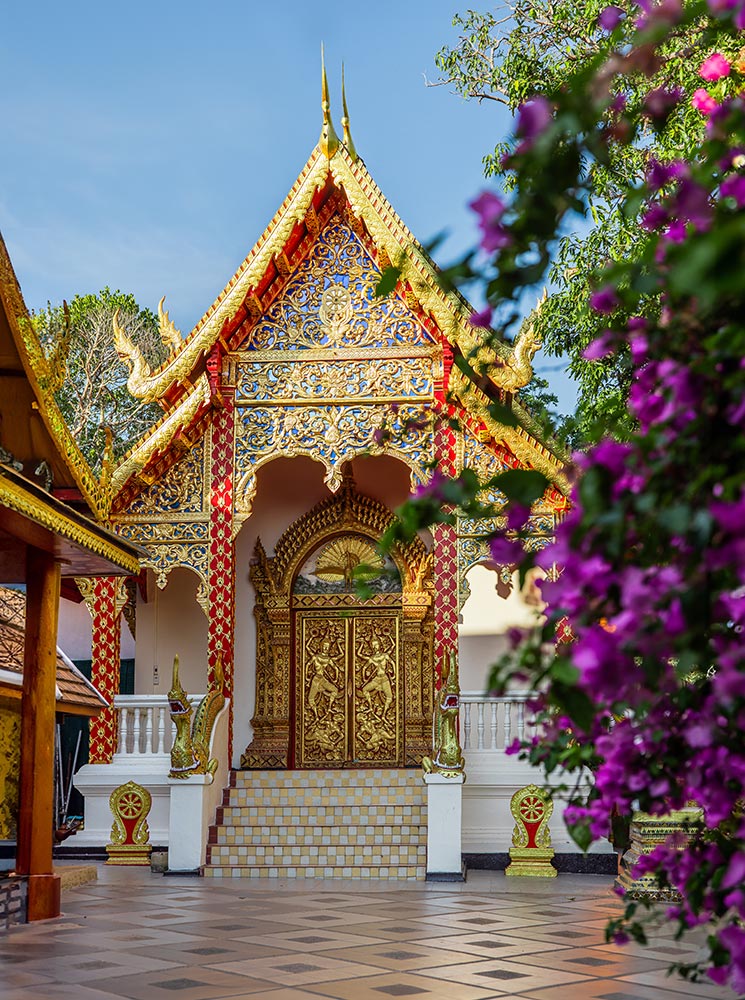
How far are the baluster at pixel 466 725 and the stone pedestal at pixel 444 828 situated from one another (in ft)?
2.47

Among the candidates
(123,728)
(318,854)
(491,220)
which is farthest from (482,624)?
(491,220)

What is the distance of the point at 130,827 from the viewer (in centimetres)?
895

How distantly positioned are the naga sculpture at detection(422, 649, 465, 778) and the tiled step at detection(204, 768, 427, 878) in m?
0.59

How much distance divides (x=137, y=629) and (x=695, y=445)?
9676 mm

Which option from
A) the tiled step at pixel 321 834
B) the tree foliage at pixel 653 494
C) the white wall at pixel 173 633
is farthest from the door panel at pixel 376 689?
the tree foliage at pixel 653 494

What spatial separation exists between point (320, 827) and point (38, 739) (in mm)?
3048

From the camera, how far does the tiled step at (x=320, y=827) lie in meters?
8.23

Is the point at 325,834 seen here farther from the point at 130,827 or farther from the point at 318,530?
the point at 318,530

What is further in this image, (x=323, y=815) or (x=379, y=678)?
(x=379, y=678)

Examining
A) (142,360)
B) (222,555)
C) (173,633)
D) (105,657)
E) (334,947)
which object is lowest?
(334,947)

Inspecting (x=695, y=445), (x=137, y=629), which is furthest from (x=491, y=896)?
(x=695, y=445)

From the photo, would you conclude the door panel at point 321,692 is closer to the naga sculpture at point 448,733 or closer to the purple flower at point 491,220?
the naga sculpture at point 448,733

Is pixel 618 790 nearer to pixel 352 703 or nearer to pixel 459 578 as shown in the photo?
pixel 459 578

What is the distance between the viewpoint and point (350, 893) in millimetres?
7266
